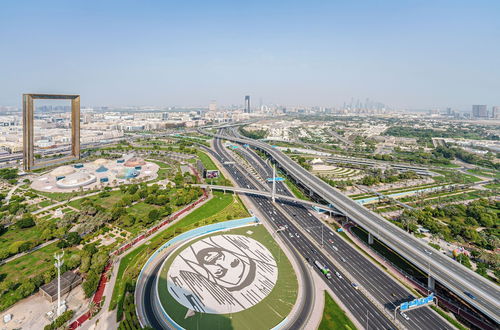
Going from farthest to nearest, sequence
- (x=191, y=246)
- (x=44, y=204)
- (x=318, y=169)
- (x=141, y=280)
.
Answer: (x=318, y=169) < (x=44, y=204) < (x=191, y=246) < (x=141, y=280)

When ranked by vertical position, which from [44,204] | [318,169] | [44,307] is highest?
[318,169]

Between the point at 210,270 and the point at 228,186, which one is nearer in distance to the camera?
the point at 210,270

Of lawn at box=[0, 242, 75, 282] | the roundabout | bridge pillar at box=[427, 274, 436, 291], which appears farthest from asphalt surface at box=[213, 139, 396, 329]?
lawn at box=[0, 242, 75, 282]

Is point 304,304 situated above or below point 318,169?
below

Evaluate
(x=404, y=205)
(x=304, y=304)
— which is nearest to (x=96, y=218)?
(x=304, y=304)

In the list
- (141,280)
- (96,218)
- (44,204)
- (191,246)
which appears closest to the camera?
(141,280)

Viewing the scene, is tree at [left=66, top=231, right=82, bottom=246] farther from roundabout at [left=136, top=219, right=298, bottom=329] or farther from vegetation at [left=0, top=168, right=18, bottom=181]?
vegetation at [left=0, top=168, right=18, bottom=181]

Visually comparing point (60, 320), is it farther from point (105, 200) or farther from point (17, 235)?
point (105, 200)

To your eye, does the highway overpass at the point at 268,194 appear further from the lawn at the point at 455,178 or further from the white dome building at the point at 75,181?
the lawn at the point at 455,178

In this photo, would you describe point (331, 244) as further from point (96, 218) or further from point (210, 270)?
point (96, 218)
